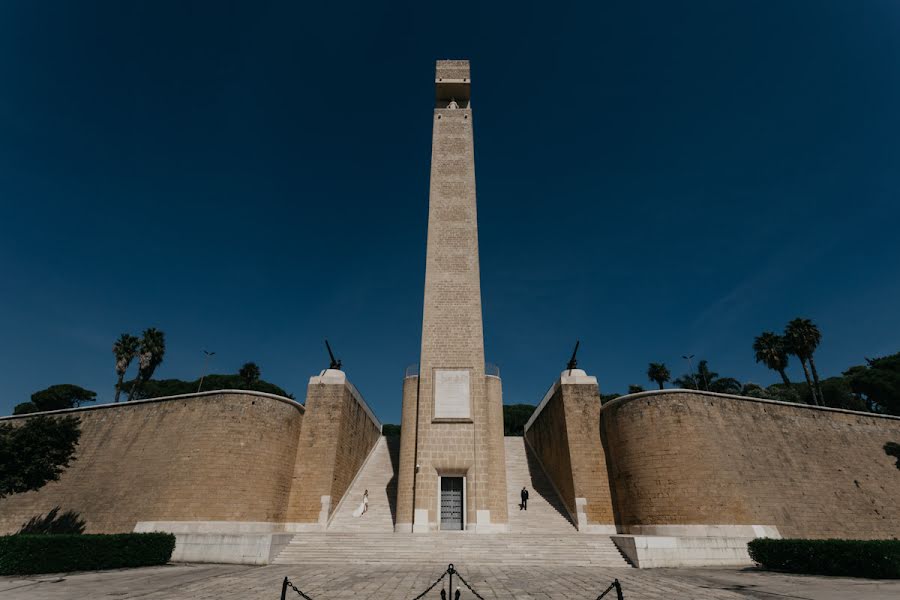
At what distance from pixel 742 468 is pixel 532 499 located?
943cm

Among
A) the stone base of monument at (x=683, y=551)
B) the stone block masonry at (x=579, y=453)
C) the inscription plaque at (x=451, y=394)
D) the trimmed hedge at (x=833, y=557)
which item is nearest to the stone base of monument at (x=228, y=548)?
the inscription plaque at (x=451, y=394)

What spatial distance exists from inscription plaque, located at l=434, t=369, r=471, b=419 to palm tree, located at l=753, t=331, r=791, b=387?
33.6m

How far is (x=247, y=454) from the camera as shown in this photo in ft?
60.9

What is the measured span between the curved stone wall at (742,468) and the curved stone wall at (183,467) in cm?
1572

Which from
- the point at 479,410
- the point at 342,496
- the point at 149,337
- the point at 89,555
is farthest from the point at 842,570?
the point at 149,337

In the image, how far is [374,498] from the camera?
20.6 meters

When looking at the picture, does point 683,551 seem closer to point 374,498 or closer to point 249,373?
point 374,498

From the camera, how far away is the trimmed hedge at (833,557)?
31.8ft

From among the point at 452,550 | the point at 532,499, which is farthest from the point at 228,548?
the point at 532,499

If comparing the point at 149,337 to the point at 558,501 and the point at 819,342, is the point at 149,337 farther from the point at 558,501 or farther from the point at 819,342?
the point at 819,342

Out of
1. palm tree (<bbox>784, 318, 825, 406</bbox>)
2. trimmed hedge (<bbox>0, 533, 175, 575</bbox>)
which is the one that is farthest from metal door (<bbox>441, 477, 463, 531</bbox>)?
palm tree (<bbox>784, 318, 825, 406</bbox>)

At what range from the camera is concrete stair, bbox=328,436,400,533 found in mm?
Result: 18125

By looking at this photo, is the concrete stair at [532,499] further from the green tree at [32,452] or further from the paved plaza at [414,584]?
the green tree at [32,452]

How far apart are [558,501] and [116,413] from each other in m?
24.3
